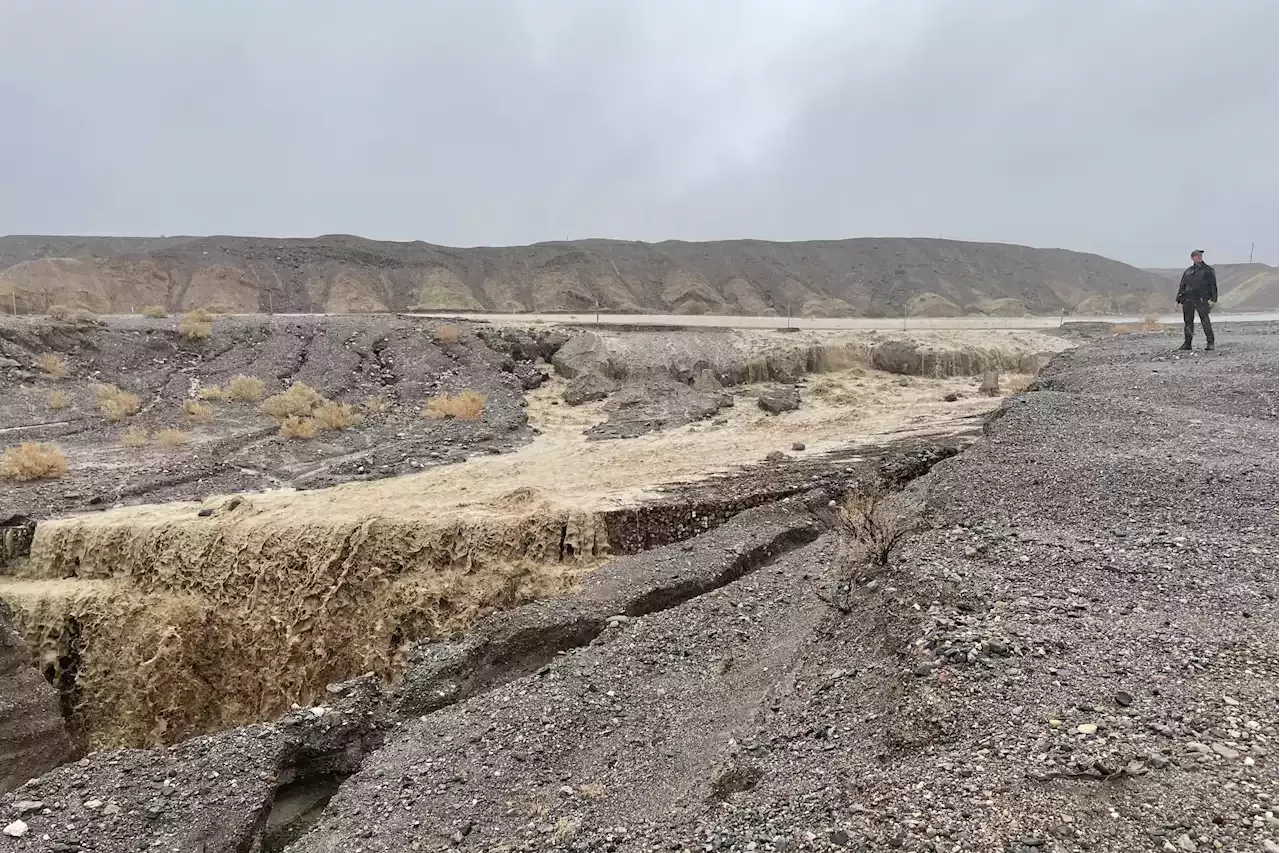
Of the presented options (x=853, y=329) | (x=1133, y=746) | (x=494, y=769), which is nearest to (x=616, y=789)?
(x=494, y=769)

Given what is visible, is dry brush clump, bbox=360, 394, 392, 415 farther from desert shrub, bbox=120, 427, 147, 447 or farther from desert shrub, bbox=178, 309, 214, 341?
desert shrub, bbox=178, 309, 214, 341

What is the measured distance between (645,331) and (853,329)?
7.28 m

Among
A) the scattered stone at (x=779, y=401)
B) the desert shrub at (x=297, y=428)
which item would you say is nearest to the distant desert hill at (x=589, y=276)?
the scattered stone at (x=779, y=401)

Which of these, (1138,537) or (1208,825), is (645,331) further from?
(1208,825)

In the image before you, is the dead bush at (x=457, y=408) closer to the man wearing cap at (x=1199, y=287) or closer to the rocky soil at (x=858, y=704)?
the rocky soil at (x=858, y=704)

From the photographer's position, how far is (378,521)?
9.56 metres

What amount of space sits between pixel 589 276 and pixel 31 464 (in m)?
46.3

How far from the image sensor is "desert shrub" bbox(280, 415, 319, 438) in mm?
14641

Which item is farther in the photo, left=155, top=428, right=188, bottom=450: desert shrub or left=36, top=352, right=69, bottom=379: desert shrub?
left=36, top=352, right=69, bottom=379: desert shrub

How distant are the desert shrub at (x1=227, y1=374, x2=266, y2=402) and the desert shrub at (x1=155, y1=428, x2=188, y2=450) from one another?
9.53 ft

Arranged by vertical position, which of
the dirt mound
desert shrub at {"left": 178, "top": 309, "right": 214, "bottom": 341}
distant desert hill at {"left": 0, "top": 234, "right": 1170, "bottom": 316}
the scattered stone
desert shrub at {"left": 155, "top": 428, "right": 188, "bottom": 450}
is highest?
distant desert hill at {"left": 0, "top": 234, "right": 1170, "bottom": 316}

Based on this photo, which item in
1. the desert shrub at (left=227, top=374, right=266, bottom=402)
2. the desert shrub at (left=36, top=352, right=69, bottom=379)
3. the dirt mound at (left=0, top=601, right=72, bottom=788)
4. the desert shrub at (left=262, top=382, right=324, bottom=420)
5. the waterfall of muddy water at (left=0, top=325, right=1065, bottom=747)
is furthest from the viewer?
the desert shrub at (left=36, top=352, right=69, bottom=379)

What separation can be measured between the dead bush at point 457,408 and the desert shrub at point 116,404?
6.51 meters

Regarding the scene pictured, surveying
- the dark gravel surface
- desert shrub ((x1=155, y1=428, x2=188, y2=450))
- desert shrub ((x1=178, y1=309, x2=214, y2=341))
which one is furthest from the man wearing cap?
desert shrub ((x1=178, y1=309, x2=214, y2=341))
